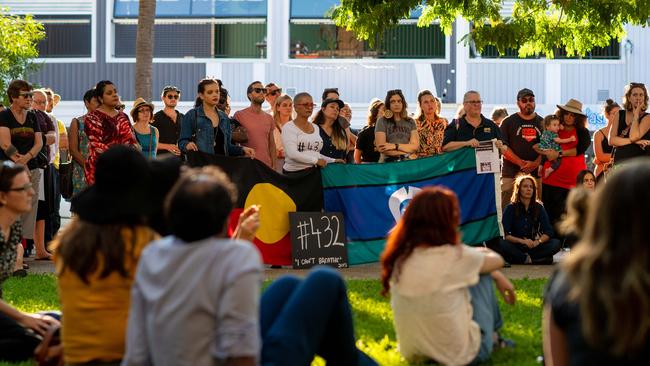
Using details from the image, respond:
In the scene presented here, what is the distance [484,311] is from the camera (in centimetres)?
820

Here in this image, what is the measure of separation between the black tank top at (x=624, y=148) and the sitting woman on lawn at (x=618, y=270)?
1124 cm

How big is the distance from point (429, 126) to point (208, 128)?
9.50 ft

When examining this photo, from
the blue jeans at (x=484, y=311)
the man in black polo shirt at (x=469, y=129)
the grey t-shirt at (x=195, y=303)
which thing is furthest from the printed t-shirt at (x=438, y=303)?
the man in black polo shirt at (x=469, y=129)

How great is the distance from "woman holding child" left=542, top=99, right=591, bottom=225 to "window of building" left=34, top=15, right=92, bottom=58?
66.7ft

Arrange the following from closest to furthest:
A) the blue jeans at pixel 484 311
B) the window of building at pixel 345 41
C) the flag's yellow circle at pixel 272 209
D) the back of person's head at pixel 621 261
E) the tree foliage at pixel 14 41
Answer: the back of person's head at pixel 621 261, the blue jeans at pixel 484 311, the flag's yellow circle at pixel 272 209, the tree foliage at pixel 14 41, the window of building at pixel 345 41

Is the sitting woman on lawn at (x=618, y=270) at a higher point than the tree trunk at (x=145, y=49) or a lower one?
lower

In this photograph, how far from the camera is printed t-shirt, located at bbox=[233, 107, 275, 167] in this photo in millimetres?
15125

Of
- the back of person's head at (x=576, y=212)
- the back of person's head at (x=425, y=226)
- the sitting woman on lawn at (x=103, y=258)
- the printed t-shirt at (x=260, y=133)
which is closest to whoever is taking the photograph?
the back of person's head at (x=576, y=212)

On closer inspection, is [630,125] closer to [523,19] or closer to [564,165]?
[564,165]

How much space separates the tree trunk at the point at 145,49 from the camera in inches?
907

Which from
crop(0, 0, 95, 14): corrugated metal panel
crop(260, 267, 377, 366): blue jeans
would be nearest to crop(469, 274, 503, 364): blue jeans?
crop(260, 267, 377, 366): blue jeans

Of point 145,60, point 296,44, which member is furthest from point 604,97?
point 145,60

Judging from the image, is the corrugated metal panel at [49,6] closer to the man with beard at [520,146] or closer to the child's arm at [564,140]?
the man with beard at [520,146]

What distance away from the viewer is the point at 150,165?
6.62 metres
